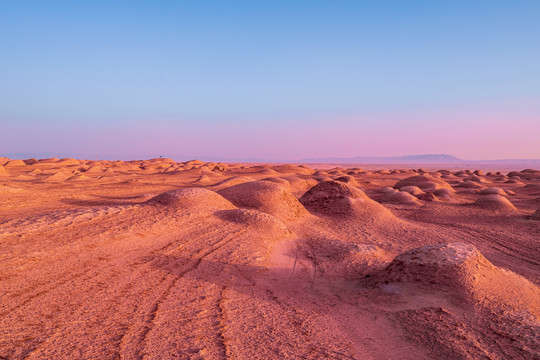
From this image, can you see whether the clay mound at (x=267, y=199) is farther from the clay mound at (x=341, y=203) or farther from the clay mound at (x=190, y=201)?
the clay mound at (x=190, y=201)

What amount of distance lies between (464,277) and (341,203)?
7086 mm

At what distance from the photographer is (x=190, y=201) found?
8.30 m

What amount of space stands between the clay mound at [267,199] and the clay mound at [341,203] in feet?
4.19

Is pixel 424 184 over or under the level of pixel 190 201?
under

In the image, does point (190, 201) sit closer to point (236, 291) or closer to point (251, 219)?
point (251, 219)

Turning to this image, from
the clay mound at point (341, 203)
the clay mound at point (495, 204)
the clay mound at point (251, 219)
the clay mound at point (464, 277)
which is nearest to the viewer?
the clay mound at point (464, 277)

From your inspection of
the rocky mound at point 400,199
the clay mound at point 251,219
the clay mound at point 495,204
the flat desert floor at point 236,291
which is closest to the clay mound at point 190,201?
the flat desert floor at point 236,291

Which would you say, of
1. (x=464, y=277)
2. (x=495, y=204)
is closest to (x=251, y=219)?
(x=464, y=277)

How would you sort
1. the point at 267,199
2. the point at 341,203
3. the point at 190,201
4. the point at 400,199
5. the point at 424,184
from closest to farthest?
the point at 190,201, the point at 267,199, the point at 341,203, the point at 400,199, the point at 424,184

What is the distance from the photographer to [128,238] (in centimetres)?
604

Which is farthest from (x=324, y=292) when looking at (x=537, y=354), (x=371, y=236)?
(x=371, y=236)

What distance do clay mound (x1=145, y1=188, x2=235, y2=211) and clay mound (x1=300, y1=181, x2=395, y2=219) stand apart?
13.6 ft

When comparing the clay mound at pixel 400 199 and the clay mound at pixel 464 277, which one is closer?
the clay mound at pixel 464 277

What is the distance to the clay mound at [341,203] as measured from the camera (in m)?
11.1
